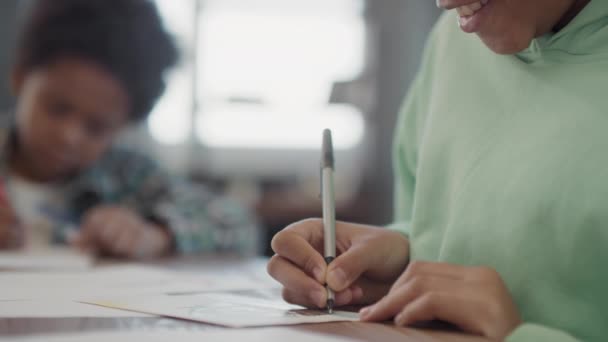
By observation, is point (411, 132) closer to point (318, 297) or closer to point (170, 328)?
point (318, 297)

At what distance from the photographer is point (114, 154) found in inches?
71.4

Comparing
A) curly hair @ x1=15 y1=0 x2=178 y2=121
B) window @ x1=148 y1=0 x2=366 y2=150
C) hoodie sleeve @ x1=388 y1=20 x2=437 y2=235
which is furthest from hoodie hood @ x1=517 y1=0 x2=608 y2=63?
window @ x1=148 y1=0 x2=366 y2=150

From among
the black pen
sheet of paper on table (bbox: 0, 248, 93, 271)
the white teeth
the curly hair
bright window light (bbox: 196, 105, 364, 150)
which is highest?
the curly hair

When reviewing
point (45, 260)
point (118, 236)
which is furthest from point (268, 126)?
Result: point (45, 260)

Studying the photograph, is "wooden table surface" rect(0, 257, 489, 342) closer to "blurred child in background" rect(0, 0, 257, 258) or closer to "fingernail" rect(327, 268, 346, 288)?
"fingernail" rect(327, 268, 346, 288)

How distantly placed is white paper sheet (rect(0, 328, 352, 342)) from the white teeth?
34 centimetres

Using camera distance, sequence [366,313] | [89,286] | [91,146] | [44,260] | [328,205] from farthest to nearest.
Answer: [91,146] < [44,260] < [89,286] < [328,205] < [366,313]

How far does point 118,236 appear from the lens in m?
1.35

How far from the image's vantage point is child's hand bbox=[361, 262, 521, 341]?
→ 48 cm

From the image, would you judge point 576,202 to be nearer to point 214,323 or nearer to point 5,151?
point 214,323

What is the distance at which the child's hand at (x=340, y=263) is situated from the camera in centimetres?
60

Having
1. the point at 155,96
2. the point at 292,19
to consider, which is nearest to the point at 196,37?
the point at 292,19

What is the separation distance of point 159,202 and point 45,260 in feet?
1.88

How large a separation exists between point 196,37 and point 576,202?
2643 mm
